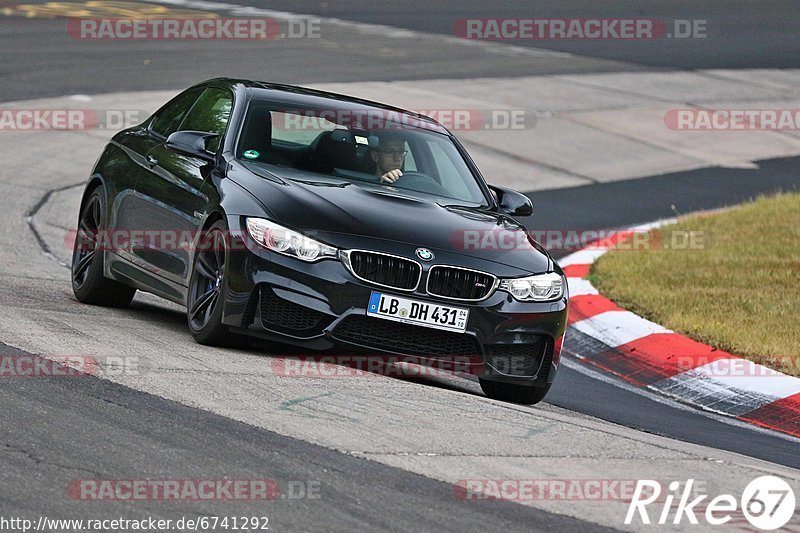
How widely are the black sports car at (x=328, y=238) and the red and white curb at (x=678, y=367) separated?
4.40ft

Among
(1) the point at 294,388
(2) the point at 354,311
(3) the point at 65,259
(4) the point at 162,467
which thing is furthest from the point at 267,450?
(3) the point at 65,259

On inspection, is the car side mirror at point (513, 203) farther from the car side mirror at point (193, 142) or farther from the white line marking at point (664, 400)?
the car side mirror at point (193, 142)

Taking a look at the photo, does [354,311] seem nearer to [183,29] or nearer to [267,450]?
[267,450]

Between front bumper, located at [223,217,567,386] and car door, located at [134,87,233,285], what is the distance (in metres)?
0.71

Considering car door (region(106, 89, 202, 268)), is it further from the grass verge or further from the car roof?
the grass verge

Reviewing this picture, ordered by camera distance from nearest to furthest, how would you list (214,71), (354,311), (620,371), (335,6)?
(354,311) → (620,371) → (214,71) → (335,6)

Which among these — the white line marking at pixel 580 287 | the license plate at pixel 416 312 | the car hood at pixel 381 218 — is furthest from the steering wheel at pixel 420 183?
the white line marking at pixel 580 287

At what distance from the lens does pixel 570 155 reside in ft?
61.2

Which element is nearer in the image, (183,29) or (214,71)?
(214,71)

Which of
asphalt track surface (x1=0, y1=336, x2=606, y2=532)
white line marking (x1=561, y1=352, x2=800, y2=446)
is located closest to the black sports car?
white line marking (x1=561, y1=352, x2=800, y2=446)

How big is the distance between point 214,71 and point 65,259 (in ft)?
34.2

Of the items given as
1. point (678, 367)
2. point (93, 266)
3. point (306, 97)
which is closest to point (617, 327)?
point (678, 367)

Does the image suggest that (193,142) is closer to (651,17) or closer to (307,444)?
(307,444)

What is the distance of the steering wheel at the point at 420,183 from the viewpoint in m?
8.56
